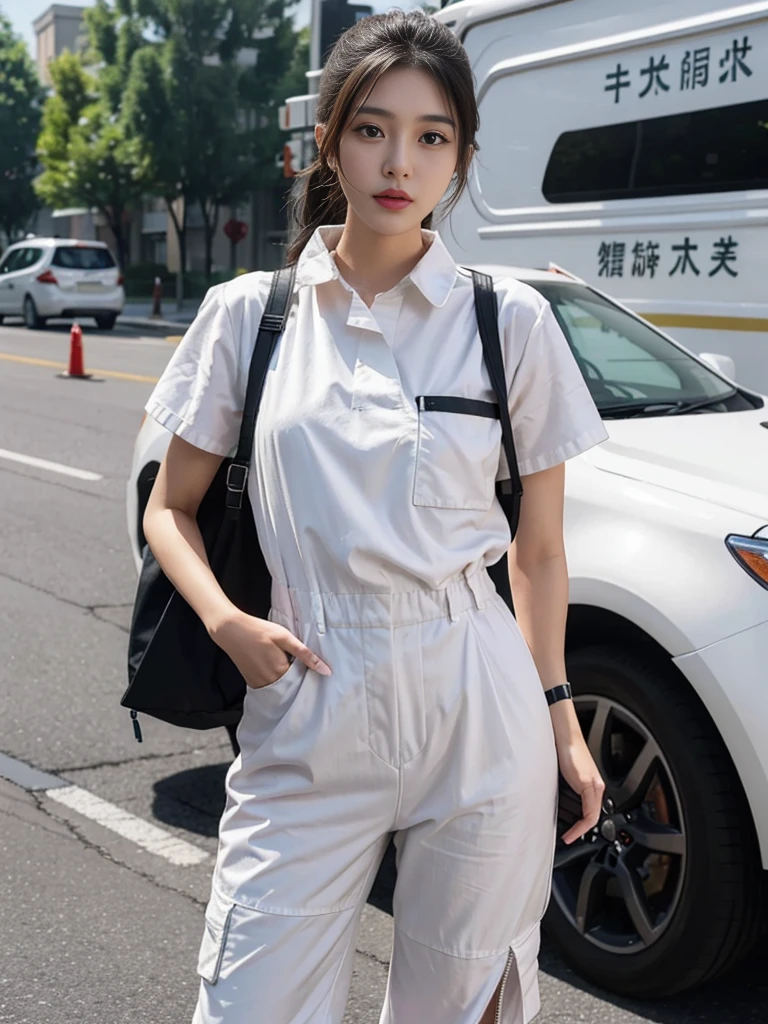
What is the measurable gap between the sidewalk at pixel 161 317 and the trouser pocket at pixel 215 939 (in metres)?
23.8

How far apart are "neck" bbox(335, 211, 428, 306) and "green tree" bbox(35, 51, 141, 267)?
35787 millimetres

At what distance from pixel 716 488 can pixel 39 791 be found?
7.37 ft

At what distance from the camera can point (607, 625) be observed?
3.12 meters

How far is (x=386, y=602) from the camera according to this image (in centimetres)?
178

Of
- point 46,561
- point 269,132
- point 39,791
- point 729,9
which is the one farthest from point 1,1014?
point 269,132

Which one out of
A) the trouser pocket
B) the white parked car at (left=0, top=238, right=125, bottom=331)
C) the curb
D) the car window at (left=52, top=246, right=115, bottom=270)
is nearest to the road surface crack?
the trouser pocket

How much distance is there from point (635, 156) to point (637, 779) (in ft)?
12.5

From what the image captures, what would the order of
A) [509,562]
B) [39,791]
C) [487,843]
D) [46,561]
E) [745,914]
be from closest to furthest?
[487,843]
[509,562]
[745,914]
[39,791]
[46,561]

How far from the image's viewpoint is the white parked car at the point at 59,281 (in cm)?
2362

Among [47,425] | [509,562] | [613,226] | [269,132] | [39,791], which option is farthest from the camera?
[269,132]

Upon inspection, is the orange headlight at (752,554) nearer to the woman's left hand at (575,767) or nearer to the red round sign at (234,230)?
the woman's left hand at (575,767)

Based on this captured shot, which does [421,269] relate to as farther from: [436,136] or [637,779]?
[637,779]

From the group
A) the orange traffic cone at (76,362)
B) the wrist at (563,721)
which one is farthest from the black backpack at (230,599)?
the orange traffic cone at (76,362)

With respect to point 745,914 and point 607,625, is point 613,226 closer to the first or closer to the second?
point 607,625
